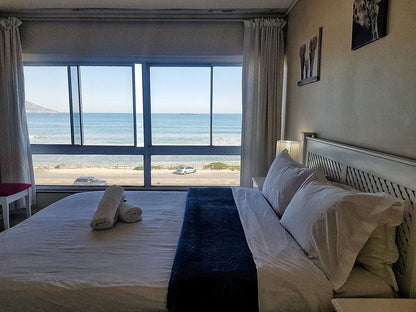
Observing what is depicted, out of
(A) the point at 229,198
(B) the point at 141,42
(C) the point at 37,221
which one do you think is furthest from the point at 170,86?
(C) the point at 37,221

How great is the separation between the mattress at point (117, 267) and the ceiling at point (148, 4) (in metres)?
2.46

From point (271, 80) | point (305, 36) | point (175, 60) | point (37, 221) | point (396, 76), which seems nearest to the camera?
point (396, 76)

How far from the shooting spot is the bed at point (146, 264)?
3.63 ft

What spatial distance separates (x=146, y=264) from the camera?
4.11 feet

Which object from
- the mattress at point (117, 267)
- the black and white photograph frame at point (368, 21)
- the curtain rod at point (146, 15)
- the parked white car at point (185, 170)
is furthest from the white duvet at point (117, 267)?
the parked white car at point (185, 170)

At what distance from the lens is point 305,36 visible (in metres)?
2.67

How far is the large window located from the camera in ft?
12.1

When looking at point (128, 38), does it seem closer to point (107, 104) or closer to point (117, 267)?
point (107, 104)

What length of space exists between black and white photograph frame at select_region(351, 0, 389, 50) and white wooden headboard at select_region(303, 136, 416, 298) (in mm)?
631

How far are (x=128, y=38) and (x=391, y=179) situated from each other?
3210 mm

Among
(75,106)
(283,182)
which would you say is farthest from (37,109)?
(283,182)

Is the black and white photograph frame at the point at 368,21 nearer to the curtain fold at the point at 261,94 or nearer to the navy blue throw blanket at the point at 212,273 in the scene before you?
the navy blue throw blanket at the point at 212,273

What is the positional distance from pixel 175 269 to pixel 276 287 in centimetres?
44

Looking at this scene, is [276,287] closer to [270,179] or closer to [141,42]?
[270,179]
